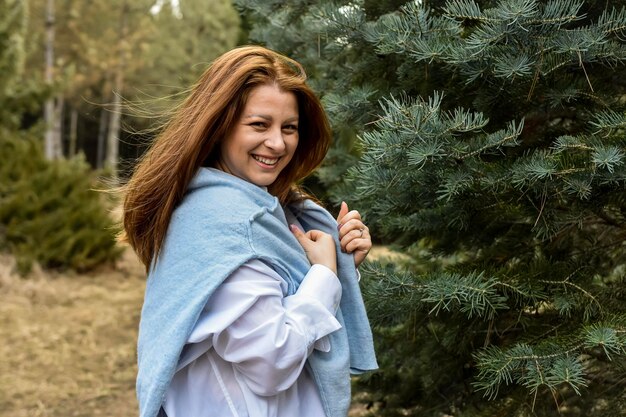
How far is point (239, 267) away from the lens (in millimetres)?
1559

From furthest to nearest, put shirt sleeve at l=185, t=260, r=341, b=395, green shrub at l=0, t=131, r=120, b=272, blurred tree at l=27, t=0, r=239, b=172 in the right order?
1. blurred tree at l=27, t=0, r=239, b=172
2. green shrub at l=0, t=131, r=120, b=272
3. shirt sleeve at l=185, t=260, r=341, b=395

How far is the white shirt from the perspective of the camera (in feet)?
4.99

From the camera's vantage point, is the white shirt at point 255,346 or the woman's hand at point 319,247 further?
the woman's hand at point 319,247

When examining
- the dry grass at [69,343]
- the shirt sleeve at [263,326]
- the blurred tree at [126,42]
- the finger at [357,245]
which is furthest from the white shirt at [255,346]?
the blurred tree at [126,42]

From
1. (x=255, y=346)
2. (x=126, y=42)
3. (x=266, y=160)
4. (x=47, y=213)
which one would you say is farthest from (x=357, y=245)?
(x=126, y=42)

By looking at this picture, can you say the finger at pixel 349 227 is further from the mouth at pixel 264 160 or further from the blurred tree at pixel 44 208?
the blurred tree at pixel 44 208

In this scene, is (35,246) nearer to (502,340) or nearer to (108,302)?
(108,302)

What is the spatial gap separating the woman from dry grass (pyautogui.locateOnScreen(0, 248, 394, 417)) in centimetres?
186

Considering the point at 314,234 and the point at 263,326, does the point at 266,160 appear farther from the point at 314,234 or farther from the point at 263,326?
the point at 263,326

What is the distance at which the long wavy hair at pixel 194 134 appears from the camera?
5.58ft

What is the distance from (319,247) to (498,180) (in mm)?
497

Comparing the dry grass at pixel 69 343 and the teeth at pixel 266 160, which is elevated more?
the teeth at pixel 266 160

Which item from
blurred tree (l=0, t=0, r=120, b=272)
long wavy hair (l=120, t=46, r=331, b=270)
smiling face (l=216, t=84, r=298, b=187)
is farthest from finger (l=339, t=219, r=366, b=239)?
blurred tree (l=0, t=0, r=120, b=272)

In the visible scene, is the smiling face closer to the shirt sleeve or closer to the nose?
the nose
